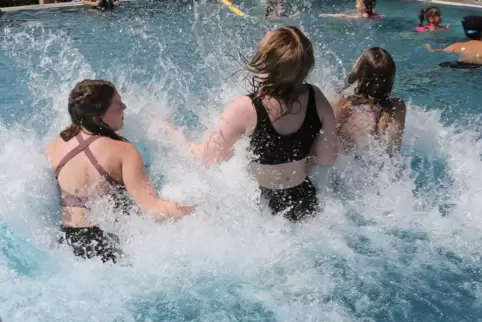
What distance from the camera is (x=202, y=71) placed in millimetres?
7555

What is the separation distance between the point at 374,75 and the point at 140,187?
5.31ft

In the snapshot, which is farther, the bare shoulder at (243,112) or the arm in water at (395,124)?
the arm in water at (395,124)

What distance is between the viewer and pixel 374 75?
3422 millimetres

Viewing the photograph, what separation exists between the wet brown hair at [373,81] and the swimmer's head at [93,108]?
1511 millimetres

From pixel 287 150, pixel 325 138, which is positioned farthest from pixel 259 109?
pixel 325 138

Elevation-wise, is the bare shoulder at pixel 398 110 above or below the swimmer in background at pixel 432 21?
above

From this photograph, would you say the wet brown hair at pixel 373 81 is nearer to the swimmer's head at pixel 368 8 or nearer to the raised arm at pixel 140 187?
the raised arm at pixel 140 187

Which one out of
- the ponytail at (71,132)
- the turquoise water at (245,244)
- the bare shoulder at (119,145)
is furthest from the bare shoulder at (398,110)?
the ponytail at (71,132)

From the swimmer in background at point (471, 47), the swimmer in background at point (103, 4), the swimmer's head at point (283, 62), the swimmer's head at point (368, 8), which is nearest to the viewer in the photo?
the swimmer's head at point (283, 62)

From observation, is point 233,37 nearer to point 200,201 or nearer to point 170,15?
point 170,15

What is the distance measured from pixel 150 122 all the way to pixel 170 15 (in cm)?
797

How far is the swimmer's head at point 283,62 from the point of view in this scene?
2621mm

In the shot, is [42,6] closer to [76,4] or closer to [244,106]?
[76,4]

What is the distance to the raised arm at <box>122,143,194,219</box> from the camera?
2785 millimetres
